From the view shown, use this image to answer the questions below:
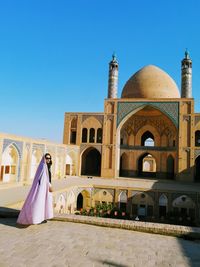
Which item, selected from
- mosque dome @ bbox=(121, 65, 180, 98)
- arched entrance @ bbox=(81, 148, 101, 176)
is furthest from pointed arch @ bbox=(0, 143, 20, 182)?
mosque dome @ bbox=(121, 65, 180, 98)

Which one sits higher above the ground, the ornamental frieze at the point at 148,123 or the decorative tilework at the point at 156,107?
the decorative tilework at the point at 156,107

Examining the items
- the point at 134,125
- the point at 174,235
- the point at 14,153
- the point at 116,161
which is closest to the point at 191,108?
the point at 134,125

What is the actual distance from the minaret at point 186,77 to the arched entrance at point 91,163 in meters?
9.13

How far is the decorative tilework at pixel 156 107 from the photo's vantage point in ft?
57.5

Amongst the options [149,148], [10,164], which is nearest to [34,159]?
[10,164]

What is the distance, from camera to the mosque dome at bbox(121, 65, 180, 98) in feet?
65.2

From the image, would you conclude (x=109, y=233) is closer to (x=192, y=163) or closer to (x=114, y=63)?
(x=192, y=163)

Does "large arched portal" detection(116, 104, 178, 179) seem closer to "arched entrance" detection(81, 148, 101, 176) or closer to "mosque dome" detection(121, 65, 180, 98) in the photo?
"mosque dome" detection(121, 65, 180, 98)

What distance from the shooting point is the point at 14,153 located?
11359mm

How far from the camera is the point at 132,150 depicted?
805 inches

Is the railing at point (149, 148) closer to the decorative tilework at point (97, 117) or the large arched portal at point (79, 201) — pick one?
the decorative tilework at point (97, 117)

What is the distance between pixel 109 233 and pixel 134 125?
1735cm

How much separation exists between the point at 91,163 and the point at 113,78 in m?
8.07

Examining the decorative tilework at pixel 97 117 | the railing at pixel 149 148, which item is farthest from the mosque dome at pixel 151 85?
the railing at pixel 149 148
